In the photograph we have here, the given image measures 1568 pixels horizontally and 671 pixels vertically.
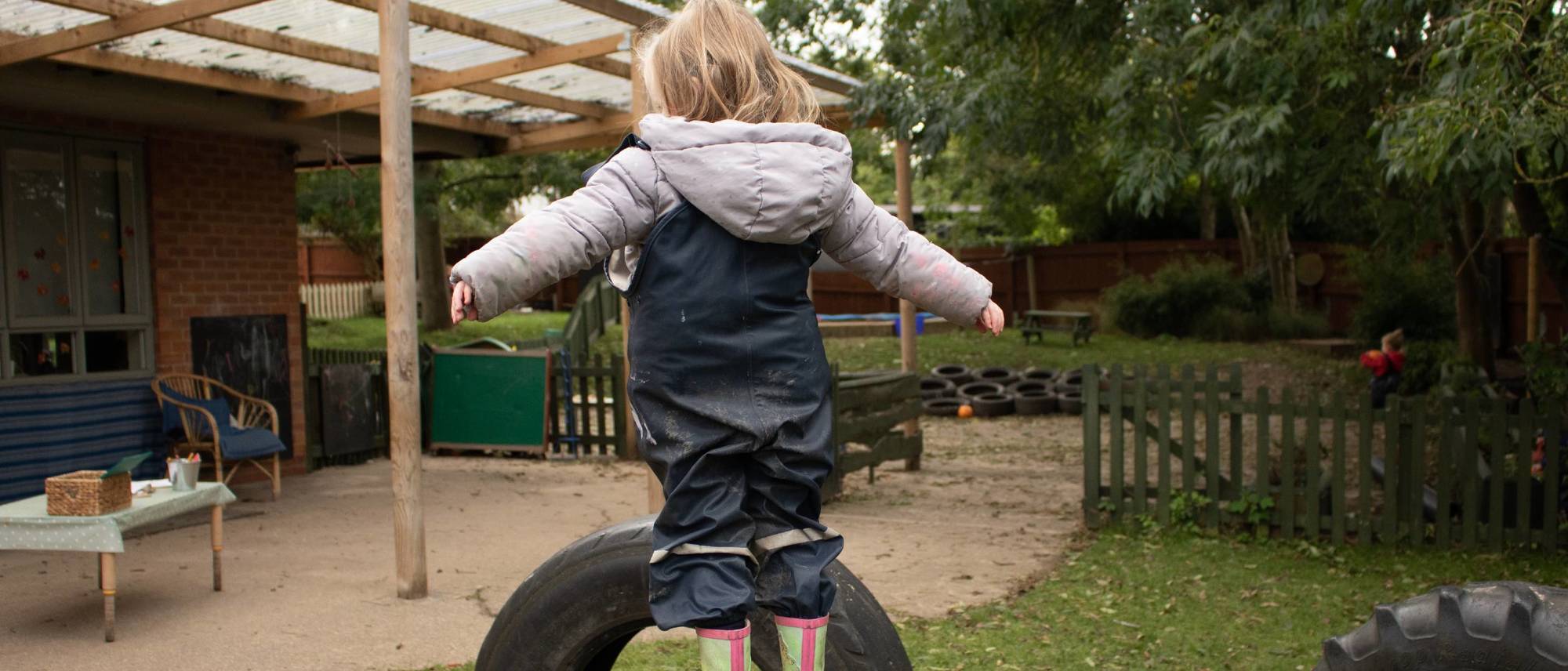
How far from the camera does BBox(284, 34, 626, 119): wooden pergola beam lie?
748cm

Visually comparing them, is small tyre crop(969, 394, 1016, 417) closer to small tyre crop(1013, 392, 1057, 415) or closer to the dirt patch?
small tyre crop(1013, 392, 1057, 415)

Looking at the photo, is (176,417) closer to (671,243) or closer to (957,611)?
(957,611)

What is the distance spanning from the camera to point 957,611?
6.39 m

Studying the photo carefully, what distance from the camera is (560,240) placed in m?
2.32

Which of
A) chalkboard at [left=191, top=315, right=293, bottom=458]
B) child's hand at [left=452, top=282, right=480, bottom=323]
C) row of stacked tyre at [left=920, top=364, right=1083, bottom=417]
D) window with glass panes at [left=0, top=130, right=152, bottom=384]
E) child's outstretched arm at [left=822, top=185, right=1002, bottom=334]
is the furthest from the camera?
row of stacked tyre at [left=920, top=364, right=1083, bottom=417]

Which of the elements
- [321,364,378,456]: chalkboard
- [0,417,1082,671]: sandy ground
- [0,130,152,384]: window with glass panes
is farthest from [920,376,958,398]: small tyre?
[0,130,152,384]: window with glass panes

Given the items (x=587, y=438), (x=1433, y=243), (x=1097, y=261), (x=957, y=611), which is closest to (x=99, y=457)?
(x=587, y=438)

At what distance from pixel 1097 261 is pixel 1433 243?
25.8 feet

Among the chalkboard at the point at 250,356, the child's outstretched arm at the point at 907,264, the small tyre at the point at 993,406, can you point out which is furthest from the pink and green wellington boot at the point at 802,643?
the small tyre at the point at 993,406

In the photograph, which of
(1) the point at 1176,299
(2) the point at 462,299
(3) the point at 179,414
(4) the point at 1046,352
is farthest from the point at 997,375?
(2) the point at 462,299

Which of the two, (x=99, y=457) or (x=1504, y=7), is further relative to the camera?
(x=99, y=457)

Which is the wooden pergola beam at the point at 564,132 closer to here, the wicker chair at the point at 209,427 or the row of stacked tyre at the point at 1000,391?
the wicker chair at the point at 209,427

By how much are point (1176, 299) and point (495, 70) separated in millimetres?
18740

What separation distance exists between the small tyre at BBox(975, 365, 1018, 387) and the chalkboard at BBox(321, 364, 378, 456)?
8.32 metres
